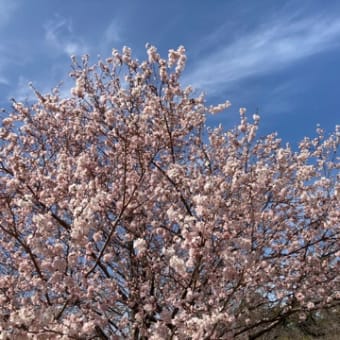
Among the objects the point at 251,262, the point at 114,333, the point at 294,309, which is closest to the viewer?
the point at 251,262

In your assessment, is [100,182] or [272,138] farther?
[272,138]

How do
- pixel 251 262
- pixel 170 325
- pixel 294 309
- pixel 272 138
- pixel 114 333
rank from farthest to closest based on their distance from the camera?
pixel 272 138, pixel 294 309, pixel 114 333, pixel 170 325, pixel 251 262

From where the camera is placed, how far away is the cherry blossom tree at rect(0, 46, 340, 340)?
457cm

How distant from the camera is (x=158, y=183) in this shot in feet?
20.2

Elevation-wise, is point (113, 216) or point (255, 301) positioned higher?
point (113, 216)

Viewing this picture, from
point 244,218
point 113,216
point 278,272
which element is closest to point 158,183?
point 113,216

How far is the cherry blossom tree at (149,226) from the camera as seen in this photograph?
15.0 feet

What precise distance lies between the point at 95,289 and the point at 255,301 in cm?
237

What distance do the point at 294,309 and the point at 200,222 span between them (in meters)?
2.60

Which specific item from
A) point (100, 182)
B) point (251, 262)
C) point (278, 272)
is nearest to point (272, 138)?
point (278, 272)

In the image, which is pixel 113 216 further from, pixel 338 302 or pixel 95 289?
pixel 338 302

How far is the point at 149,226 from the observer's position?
20.8 ft

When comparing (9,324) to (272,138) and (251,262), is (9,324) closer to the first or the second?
(251,262)

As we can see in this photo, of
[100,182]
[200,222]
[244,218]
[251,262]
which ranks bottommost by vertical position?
[251,262]
